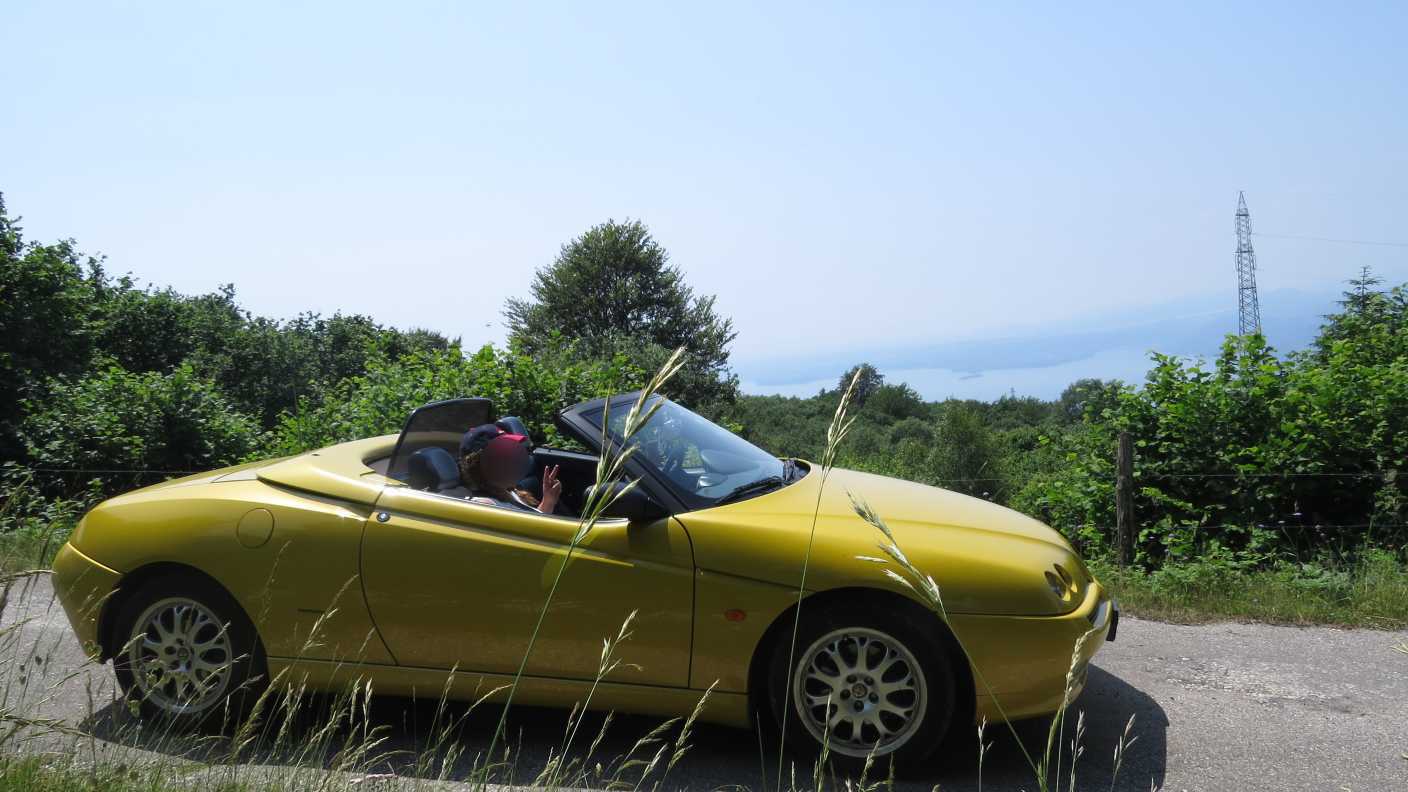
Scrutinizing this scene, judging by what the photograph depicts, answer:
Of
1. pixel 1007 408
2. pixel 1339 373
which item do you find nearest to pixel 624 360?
pixel 1339 373

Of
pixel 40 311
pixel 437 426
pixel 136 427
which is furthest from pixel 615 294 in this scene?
pixel 437 426

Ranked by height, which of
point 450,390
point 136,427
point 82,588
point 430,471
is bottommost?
point 82,588

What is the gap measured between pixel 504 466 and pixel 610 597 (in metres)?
1.16

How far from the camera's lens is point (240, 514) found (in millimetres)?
4281

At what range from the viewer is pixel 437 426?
16.7ft

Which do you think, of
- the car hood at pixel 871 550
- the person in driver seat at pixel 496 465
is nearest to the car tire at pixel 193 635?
the person in driver seat at pixel 496 465

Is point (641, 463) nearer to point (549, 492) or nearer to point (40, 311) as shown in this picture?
point (549, 492)

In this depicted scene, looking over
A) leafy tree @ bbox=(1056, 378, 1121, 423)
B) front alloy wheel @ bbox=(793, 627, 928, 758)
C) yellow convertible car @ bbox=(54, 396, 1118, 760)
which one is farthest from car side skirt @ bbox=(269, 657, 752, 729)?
leafy tree @ bbox=(1056, 378, 1121, 423)

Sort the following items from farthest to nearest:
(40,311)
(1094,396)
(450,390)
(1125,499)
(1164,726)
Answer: (40,311) < (1094,396) < (450,390) < (1125,499) < (1164,726)

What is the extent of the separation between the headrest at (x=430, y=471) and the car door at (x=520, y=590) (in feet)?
1.20

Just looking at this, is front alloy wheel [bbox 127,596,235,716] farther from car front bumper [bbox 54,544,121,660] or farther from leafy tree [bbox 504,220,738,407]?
leafy tree [bbox 504,220,738,407]

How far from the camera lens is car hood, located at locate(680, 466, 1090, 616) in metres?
3.73

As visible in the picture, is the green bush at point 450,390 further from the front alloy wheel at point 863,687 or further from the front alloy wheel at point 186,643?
Result: the front alloy wheel at point 863,687

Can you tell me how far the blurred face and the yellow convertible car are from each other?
0.88 ft
